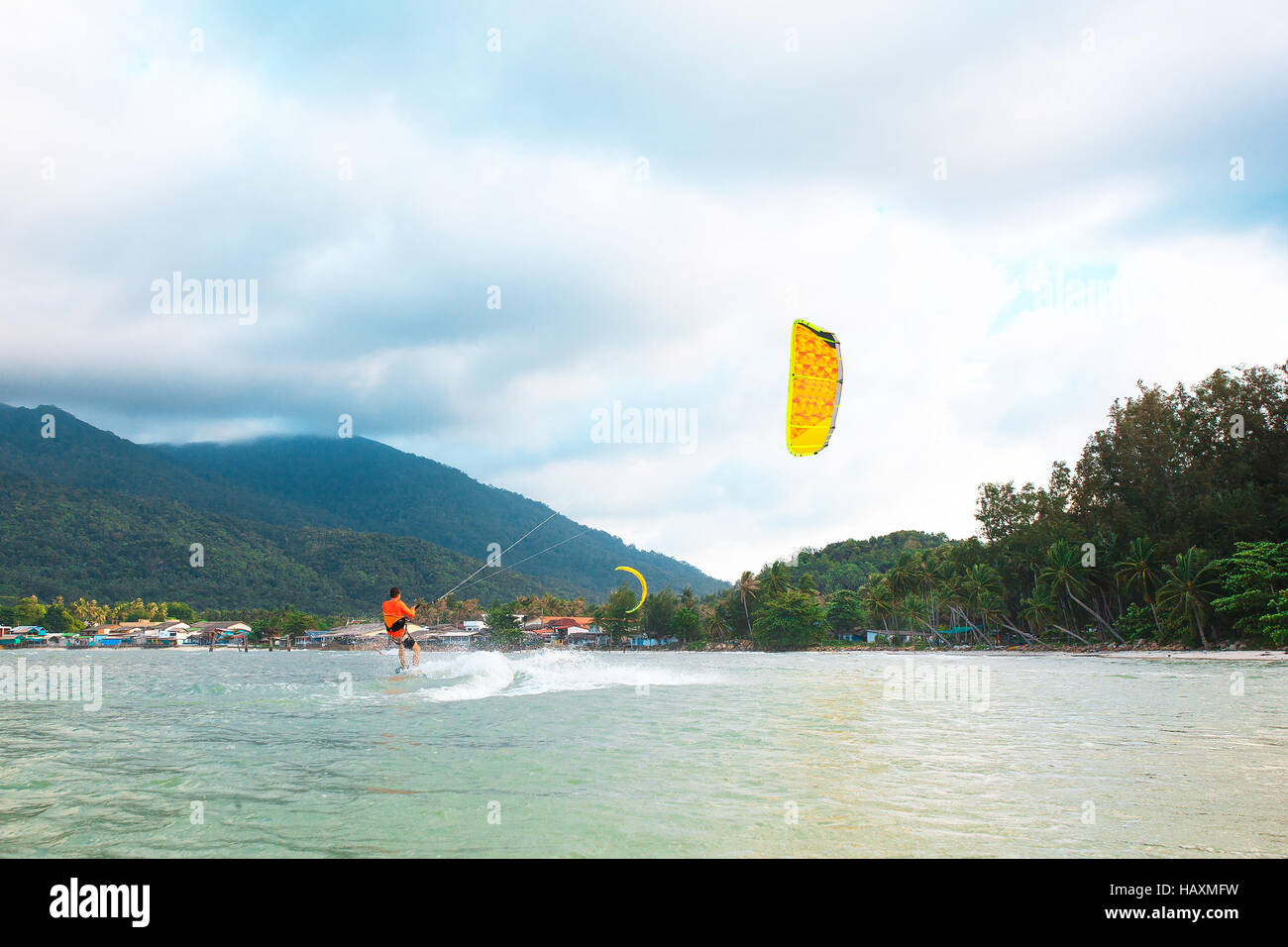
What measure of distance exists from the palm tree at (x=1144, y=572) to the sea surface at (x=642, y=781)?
4357 cm

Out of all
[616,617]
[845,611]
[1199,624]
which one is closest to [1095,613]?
[1199,624]

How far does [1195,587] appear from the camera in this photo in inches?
1970

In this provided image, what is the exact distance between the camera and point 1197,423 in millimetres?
55500

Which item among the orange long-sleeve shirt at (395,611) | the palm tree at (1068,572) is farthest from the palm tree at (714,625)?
the orange long-sleeve shirt at (395,611)

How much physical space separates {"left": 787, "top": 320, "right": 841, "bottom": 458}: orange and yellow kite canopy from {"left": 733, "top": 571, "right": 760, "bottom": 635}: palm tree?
333 ft

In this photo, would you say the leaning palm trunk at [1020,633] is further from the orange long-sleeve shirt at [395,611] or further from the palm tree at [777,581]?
the orange long-sleeve shirt at [395,611]

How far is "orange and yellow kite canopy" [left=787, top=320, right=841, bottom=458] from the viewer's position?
10203mm

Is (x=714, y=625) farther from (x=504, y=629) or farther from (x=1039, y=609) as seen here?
(x=1039, y=609)

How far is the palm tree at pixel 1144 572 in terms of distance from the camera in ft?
181

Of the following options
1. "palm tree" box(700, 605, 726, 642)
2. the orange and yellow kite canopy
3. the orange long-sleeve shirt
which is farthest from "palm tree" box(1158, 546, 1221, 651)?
"palm tree" box(700, 605, 726, 642)

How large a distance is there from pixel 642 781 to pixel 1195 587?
5499cm

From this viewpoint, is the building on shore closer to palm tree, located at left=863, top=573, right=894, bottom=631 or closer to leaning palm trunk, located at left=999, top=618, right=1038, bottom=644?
palm tree, located at left=863, top=573, right=894, bottom=631
